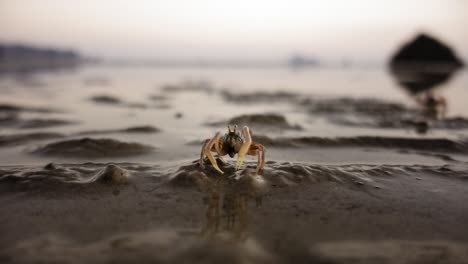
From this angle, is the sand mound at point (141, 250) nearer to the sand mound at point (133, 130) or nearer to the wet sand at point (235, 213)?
the wet sand at point (235, 213)

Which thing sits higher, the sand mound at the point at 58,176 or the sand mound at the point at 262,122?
the sand mound at the point at 262,122

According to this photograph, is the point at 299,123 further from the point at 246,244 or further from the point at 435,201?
the point at 246,244

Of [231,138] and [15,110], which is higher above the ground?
[15,110]

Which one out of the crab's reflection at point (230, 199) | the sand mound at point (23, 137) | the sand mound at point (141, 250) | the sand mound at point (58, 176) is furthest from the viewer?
the sand mound at point (23, 137)

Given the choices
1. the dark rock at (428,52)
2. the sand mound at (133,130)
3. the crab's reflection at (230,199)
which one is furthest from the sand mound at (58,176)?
the dark rock at (428,52)

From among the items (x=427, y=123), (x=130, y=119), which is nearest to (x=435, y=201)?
(x=427, y=123)

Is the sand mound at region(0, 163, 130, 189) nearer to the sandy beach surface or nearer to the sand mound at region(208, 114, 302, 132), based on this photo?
the sandy beach surface

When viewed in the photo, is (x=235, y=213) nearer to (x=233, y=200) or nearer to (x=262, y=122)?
(x=233, y=200)

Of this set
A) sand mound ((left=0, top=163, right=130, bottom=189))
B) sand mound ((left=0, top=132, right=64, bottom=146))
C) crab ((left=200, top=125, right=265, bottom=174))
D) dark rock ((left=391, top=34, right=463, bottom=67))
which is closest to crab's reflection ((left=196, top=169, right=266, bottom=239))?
crab ((left=200, top=125, right=265, bottom=174))
